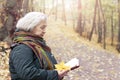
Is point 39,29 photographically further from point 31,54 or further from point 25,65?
point 25,65

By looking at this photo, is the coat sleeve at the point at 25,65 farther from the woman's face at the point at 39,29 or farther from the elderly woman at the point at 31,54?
the woman's face at the point at 39,29

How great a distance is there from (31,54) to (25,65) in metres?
0.16

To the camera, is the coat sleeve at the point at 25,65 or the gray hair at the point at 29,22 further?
the gray hair at the point at 29,22

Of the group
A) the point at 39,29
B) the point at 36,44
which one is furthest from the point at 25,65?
the point at 39,29

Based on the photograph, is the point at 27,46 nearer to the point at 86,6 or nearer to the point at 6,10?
the point at 6,10

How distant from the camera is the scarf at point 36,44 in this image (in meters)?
4.27

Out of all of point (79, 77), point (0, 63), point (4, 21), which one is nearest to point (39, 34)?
point (0, 63)

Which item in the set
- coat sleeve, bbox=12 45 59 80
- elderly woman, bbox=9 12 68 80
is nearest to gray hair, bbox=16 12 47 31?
elderly woman, bbox=9 12 68 80

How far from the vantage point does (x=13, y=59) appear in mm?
4219

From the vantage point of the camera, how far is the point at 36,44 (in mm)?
4320

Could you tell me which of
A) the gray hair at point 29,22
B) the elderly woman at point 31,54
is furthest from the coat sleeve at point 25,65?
the gray hair at point 29,22

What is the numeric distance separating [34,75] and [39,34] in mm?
540

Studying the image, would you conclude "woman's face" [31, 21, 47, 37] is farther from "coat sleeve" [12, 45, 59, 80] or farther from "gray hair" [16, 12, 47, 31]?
"coat sleeve" [12, 45, 59, 80]

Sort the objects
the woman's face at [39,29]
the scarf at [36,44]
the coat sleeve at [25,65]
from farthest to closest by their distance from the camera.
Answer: the woman's face at [39,29] → the scarf at [36,44] → the coat sleeve at [25,65]
